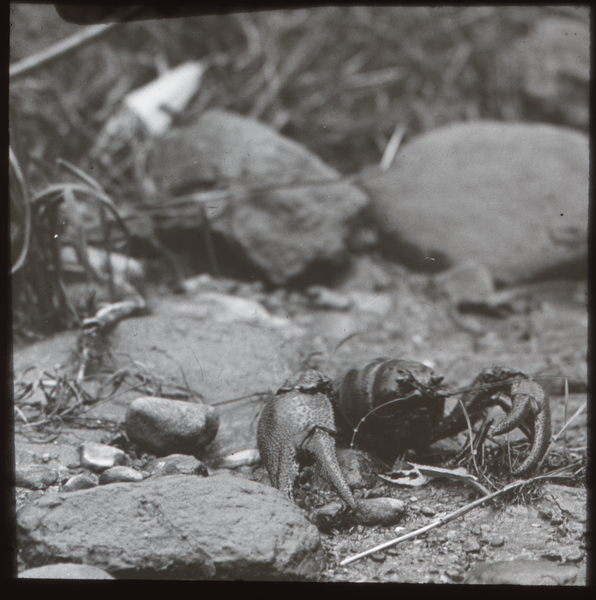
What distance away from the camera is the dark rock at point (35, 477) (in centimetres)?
147

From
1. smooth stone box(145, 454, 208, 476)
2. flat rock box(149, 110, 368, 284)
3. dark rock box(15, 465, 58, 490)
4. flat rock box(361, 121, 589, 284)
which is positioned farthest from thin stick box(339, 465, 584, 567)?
flat rock box(361, 121, 589, 284)

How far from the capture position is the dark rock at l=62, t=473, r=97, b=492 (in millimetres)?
1456

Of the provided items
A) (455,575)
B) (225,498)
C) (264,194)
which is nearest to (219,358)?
(225,498)

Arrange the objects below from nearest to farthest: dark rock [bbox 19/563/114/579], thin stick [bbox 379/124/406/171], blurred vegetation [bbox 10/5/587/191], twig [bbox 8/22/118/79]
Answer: dark rock [bbox 19/563/114/579], twig [bbox 8/22/118/79], blurred vegetation [bbox 10/5/587/191], thin stick [bbox 379/124/406/171]

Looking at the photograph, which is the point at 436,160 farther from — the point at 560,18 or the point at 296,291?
the point at 560,18

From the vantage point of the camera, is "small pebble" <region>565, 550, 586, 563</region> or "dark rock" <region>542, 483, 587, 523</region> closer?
"small pebble" <region>565, 550, 586, 563</region>

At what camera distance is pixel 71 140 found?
3297mm

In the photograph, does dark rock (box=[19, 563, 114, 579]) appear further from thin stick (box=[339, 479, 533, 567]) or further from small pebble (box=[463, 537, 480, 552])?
small pebble (box=[463, 537, 480, 552])

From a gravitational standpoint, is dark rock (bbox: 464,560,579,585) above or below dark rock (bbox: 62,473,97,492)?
below

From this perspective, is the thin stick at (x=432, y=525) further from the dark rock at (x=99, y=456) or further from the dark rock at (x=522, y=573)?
the dark rock at (x=99, y=456)

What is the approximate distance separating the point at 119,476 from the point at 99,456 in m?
0.11

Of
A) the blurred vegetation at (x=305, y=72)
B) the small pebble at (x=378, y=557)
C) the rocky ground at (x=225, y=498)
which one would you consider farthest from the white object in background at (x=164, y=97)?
the small pebble at (x=378, y=557)

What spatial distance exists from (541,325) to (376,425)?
1.65m

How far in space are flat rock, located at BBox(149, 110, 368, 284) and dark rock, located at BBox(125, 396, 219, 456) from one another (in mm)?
1417
